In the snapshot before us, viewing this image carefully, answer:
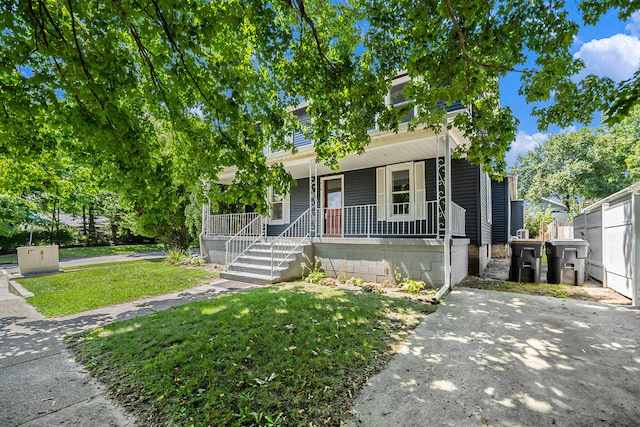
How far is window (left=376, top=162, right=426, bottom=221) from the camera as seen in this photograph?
337 inches

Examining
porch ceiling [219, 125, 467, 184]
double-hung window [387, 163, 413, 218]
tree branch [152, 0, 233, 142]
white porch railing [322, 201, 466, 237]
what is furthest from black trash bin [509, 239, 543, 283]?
tree branch [152, 0, 233, 142]

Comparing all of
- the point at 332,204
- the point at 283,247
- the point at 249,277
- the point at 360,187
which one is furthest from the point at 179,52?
the point at 332,204

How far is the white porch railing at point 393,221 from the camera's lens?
25.5 feet

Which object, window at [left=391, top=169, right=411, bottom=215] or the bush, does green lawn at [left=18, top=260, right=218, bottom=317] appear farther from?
the bush

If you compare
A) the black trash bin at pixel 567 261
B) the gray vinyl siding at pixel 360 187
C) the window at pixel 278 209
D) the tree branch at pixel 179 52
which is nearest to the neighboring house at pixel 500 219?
the black trash bin at pixel 567 261

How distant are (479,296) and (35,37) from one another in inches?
305

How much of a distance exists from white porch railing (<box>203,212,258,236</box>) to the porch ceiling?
2628 millimetres

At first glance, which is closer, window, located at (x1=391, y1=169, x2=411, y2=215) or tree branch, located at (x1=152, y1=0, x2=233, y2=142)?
tree branch, located at (x1=152, y1=0, x2=233, y2=142)

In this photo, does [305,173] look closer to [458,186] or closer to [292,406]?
[458,186]

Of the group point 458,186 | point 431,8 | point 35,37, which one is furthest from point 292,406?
point 458,186

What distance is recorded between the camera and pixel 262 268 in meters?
7.64

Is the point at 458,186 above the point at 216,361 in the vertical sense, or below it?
above

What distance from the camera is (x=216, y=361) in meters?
2.93

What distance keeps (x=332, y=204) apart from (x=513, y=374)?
8178 mm
